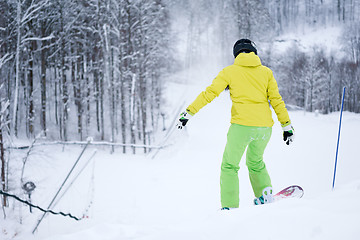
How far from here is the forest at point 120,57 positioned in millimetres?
12023

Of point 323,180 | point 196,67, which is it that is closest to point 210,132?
point 323,180

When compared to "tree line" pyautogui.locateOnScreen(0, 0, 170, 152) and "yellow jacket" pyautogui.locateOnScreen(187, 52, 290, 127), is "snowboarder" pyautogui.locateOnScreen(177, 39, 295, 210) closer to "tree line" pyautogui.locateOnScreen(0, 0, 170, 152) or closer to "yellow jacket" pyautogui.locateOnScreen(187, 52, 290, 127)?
"yellow jacket" pyautogui.locateOnScreen(187, 52, 290, 127)

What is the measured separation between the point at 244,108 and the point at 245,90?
7.3 inches

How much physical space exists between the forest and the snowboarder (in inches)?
282

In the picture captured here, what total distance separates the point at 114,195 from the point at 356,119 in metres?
7.30

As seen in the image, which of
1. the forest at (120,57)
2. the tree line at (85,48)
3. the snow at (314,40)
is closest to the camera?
the forest at (120,57)

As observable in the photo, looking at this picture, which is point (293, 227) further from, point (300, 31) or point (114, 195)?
point (300, 31)

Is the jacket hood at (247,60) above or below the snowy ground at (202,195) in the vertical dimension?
above

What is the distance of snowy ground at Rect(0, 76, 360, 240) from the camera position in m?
1.54

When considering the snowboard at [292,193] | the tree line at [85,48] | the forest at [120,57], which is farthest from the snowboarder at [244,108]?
the tree line at [85,48]

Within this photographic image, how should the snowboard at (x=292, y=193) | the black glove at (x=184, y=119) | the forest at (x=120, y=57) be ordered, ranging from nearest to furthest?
the black glove at (x=184, y=119) → the snowboard at (x=292, y=193) → the forest at (x=120, y=57)

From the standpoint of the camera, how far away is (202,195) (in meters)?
5.53

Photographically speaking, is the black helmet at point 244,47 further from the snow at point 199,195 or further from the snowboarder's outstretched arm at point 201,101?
the snow at point 199,195

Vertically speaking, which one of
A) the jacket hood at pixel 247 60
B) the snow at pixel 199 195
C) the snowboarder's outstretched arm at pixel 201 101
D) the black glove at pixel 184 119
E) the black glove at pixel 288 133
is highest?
the jacket hood at pixel 247 60
